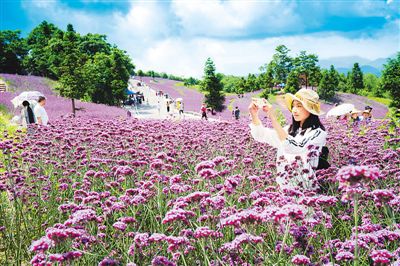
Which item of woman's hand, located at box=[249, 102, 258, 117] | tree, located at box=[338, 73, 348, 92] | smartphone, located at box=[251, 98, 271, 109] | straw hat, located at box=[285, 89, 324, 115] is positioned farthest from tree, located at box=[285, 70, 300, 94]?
smartphone, located at box=[251, 98, 271, 109]

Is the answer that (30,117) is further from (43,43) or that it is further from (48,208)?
(43,43)

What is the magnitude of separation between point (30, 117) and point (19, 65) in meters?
69.5

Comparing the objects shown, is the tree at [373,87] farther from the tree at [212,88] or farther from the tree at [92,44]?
the tree at [92,44]

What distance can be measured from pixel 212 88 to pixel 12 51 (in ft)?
149

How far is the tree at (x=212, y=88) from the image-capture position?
47.8m

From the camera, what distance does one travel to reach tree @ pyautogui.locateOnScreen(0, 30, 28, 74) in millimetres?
68125

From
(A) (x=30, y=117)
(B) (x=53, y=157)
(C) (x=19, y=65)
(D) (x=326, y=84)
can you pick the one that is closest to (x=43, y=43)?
(C) (x=19, y=65)

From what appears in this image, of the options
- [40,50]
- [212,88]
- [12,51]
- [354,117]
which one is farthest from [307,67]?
[354,117]

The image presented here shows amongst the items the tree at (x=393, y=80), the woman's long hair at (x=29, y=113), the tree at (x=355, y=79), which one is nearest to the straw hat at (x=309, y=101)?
the woman's long hair at (x=29, y=113)

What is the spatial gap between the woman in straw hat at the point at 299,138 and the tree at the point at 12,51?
73.5 m

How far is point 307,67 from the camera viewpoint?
8181 centimetres

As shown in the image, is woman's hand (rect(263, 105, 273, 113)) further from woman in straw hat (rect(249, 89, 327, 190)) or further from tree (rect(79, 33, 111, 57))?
tree (rect(79, 33, 111, 57))

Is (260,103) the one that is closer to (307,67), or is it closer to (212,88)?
(212,88)

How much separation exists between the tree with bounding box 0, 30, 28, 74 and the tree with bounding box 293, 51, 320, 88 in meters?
58.8
